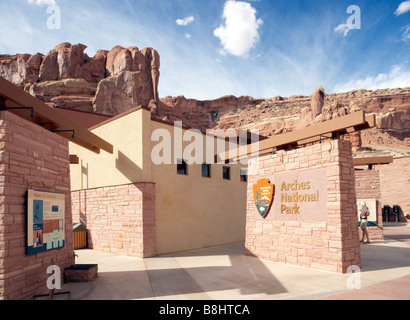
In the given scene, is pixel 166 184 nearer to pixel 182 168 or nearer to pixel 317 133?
pixel 182 168

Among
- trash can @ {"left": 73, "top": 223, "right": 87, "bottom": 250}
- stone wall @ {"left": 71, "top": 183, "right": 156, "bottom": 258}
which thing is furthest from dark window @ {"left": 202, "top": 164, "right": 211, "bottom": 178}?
trash can @ {"left": 73, "top": 223, "right": 87, "bottom": 250}

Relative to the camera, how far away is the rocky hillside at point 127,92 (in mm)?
46000

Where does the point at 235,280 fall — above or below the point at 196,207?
Answer: below

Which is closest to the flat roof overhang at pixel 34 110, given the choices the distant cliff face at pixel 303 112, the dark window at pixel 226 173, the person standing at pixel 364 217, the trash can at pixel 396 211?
the dark window at pixel 226 173

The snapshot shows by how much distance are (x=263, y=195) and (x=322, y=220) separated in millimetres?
Result: 2371

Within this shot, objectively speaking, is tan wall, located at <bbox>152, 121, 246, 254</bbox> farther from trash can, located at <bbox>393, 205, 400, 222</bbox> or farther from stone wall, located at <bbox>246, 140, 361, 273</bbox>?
trash can, located at <bbox>393, 205, 400, 222</bbox>

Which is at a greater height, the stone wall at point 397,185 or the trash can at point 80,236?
the stone wall at point 397,185

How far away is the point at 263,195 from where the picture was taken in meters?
9.77

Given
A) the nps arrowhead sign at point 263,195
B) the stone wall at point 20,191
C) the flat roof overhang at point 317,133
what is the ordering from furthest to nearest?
the nps arrowhead sign at point 263,195 → the flat roof overhang at point 317,133 → the stone wall at point 20,191

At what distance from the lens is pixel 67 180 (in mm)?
7816

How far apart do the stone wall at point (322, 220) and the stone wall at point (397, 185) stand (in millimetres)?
21658

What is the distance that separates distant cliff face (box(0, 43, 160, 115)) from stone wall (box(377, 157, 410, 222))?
38.6 metres

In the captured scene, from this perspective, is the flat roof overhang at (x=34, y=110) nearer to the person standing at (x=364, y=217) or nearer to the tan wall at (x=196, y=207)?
the tan wall at (x=196, y=207)

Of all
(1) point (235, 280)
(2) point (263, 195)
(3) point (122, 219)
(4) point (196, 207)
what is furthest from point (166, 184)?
(1) point (235, 280)
